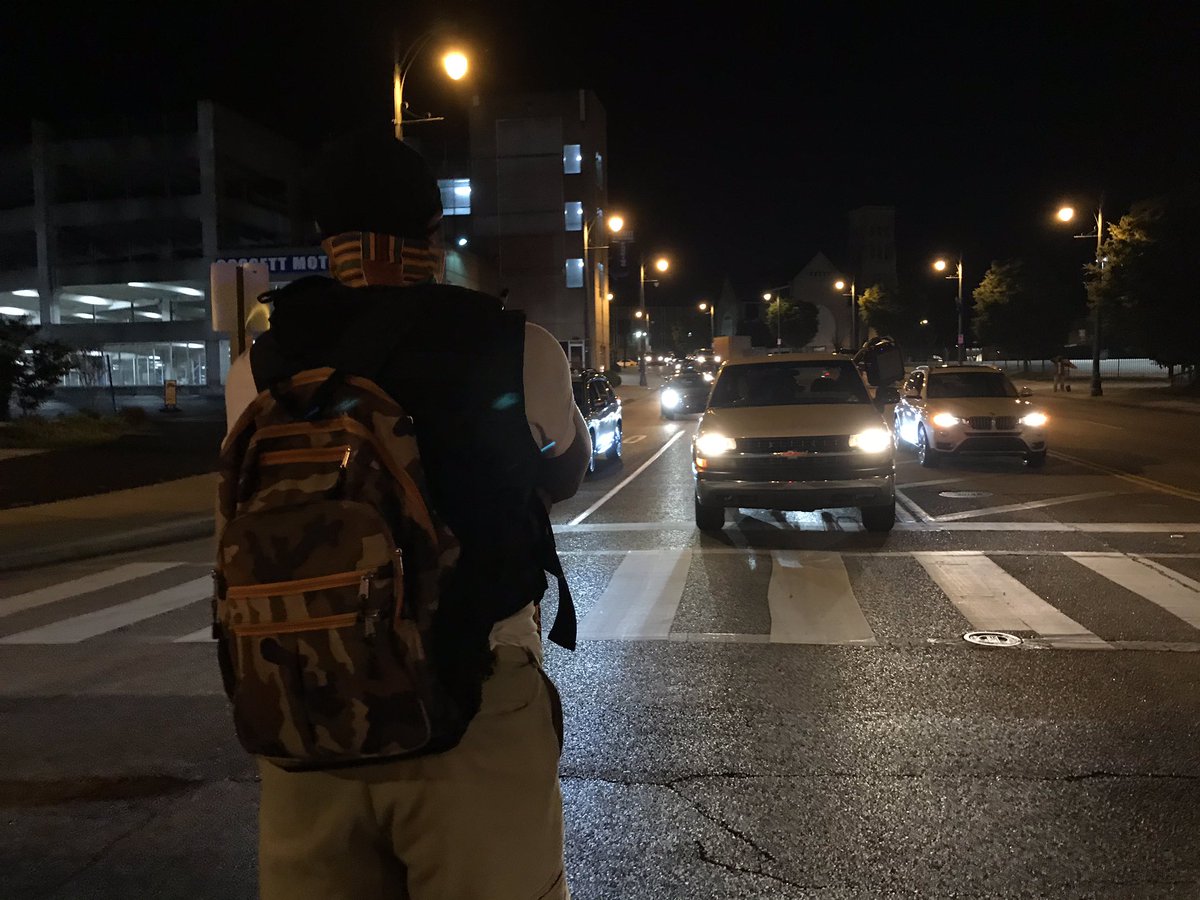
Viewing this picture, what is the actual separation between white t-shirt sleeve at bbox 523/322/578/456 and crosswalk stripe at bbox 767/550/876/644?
5296mm

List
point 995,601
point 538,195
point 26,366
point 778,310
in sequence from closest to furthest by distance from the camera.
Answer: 1. point 995,601
2. point 26,366
3. point 538,195
4. point 778,310

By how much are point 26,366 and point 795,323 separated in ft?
313

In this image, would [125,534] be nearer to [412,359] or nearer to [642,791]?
[642,791]

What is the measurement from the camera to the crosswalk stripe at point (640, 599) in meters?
7.32

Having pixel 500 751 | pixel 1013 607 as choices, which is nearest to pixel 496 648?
pixel 500 751

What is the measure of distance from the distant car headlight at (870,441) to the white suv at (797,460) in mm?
10

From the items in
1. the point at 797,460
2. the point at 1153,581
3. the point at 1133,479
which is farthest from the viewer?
the point at 1133,479

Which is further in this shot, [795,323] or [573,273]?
[795,323]

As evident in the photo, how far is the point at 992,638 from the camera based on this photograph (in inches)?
275

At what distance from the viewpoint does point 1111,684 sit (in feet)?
19.5

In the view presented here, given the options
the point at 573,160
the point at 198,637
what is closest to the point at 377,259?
the point at 198,637

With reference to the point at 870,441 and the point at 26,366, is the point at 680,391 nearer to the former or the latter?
the point at 26,366

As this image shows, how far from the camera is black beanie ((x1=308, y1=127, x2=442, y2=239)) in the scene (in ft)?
6.59

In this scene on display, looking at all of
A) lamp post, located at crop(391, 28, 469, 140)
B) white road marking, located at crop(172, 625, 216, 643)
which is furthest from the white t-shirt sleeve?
lamp post, located at crop(391, 28, 469, 140)
